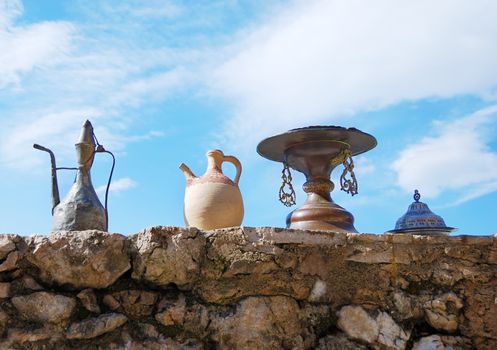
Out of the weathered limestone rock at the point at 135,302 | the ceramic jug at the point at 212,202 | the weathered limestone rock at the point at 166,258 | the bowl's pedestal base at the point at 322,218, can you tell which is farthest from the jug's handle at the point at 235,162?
the weathered limestone rock at the point at 135,302

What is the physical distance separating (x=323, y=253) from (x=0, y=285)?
109cm

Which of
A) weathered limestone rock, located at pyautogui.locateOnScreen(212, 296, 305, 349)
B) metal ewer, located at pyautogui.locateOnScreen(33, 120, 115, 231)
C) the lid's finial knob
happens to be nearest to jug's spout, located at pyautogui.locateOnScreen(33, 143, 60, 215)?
metal ewer, located at pyautogui.locateOnScreen(33, 120, 115, 231)

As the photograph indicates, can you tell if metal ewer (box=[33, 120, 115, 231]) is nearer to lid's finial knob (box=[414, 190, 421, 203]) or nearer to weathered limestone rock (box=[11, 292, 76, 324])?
weathered limestone rock (box=[11, 292, 76, 324])

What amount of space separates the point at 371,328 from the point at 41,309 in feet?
3.61

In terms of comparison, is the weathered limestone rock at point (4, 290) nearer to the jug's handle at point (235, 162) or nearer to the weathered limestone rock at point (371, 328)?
the weathered limestone rock at point (371, 328)

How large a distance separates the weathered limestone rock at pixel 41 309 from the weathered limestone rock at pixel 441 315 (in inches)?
48.8

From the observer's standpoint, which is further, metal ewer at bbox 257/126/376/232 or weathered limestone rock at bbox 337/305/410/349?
metal ewer at bbox 257/126/376/232

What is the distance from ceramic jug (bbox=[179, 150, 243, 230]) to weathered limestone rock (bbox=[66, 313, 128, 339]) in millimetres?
955

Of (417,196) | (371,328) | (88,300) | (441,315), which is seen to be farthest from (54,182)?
(417,196)

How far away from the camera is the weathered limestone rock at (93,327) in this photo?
205 centimetres

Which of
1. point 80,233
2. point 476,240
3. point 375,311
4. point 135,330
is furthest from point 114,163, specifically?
point 476,240

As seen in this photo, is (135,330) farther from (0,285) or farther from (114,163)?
(114,163)

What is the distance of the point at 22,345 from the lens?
2010 millimetres

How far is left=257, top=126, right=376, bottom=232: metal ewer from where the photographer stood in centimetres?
316
